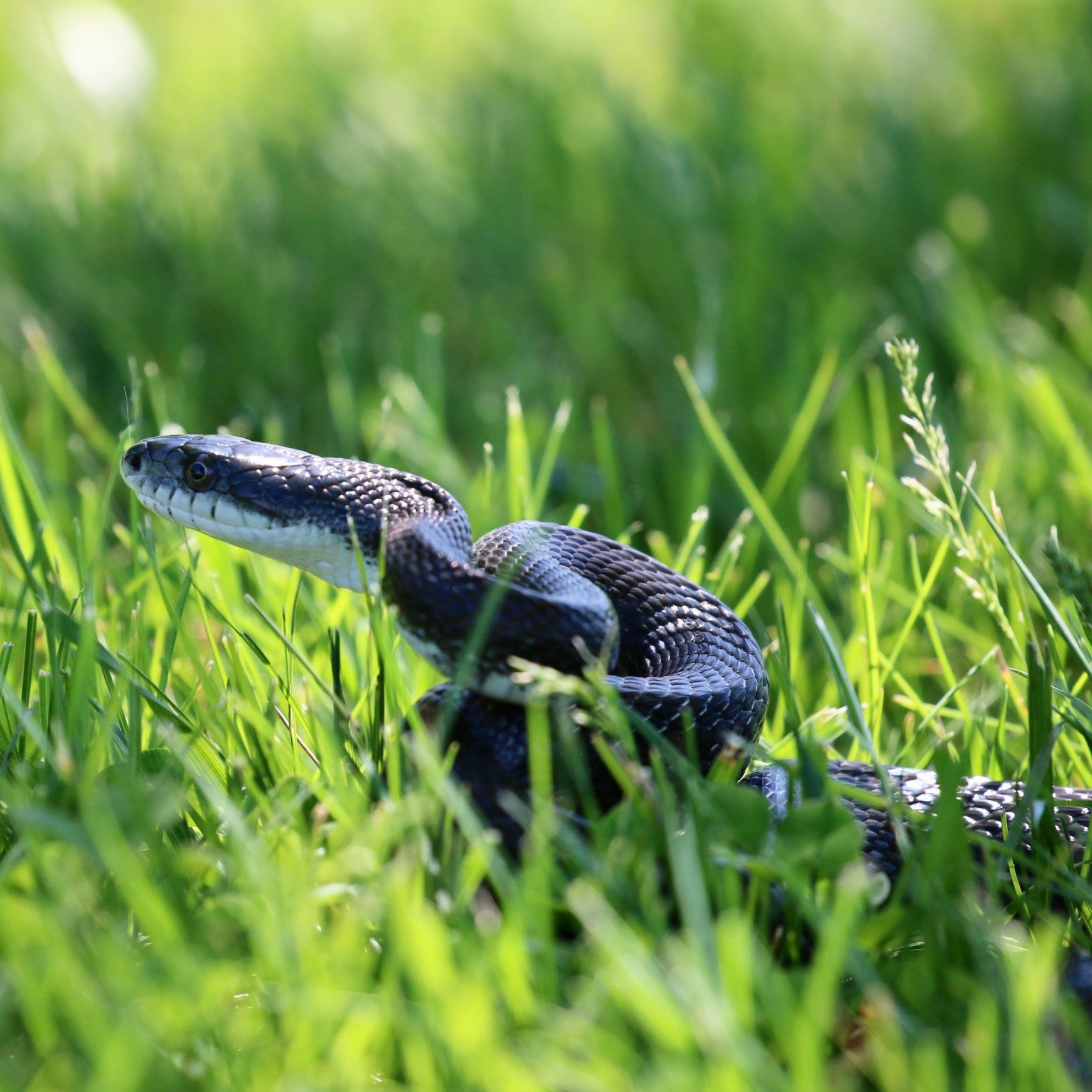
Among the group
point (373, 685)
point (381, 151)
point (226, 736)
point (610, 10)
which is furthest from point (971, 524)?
point (610, 10)

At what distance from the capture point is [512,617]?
7.50 ft

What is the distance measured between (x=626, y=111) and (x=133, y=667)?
4831mm

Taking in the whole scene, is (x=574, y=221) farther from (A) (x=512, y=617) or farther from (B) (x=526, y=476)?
(A) (x=512, y=617)

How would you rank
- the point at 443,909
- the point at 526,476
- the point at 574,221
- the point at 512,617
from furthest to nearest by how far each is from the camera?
the point at 574,221, the point at 526,476, the point at 512,617, the point at 443,909

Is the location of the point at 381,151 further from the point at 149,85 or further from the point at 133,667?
the point at 133,667

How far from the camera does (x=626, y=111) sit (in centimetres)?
640

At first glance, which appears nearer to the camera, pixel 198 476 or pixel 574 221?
pixel 198 476

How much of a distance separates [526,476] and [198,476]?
0.96 m

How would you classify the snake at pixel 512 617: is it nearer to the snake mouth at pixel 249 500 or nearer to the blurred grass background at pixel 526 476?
the snake mouth at pixel 249 500

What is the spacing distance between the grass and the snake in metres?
0.10

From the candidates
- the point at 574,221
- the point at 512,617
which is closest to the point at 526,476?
the point at 512,617

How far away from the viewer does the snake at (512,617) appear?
227 cm

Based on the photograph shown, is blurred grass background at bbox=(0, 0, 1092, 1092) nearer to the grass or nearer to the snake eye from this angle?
the grass

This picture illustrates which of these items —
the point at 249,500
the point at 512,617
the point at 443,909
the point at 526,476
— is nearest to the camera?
the point at 443,909
